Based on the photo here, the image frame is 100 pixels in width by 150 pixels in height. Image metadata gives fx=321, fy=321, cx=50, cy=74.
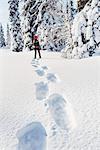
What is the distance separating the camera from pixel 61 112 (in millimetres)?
7582

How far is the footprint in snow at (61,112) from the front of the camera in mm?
6813

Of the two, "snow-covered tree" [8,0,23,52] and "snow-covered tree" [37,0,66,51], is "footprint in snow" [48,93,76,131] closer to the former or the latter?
"snow-covered tree" [37,0,66,51]

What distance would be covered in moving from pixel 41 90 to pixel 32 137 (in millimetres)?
2998

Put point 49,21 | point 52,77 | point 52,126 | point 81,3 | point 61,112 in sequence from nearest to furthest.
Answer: point 52,126 < point 61,112 < point 52,77 < point 81,3 < point 49,21

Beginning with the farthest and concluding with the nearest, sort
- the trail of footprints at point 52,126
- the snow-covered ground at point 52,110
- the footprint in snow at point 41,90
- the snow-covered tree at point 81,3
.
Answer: the snow-covered tree at point 81,3
the footprint in snow at point 41,90
the trail of footprints at point 52,126
the snow-covered ground at point 52,110

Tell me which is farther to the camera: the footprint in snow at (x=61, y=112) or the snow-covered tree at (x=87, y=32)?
the snow-covered tree at (x=87, y=32)

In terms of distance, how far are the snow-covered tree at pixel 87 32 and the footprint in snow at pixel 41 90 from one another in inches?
210

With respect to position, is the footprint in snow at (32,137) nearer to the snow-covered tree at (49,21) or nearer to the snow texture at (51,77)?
the snow texture at (51,77)

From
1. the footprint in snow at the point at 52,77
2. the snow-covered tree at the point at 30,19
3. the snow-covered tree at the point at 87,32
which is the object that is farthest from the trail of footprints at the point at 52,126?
the snow-covered tree at the point at 30,19

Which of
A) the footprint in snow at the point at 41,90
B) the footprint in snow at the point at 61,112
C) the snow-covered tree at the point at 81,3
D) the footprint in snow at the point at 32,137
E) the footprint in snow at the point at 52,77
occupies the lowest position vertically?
the footprint in snow at the point at 32,137

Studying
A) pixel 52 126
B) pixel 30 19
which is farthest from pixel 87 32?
pixel 30 19

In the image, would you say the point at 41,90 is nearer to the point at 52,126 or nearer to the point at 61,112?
the point at 61,112

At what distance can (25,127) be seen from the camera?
672 centimetres

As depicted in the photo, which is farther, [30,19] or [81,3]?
[30,19]
